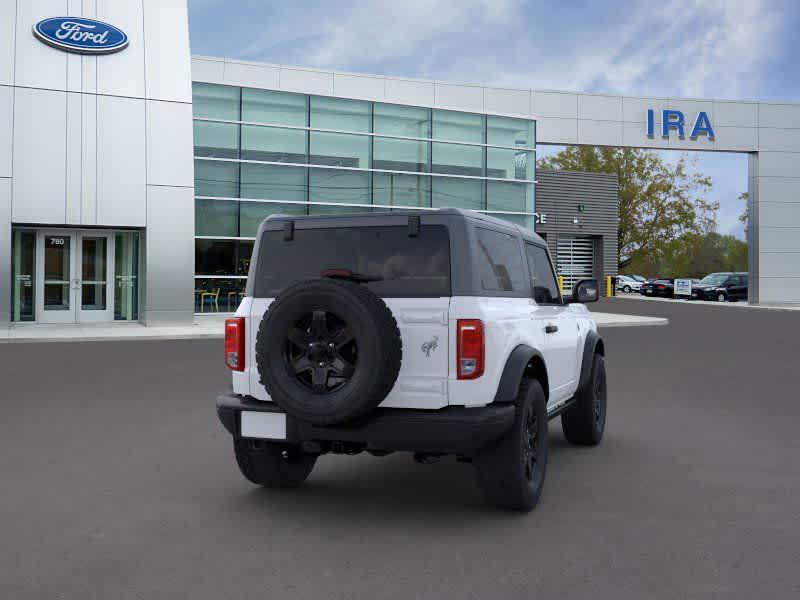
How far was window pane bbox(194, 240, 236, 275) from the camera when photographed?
1062 inches

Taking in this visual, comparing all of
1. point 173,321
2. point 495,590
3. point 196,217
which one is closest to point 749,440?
point 495,590

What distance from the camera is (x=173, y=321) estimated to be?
969 inches

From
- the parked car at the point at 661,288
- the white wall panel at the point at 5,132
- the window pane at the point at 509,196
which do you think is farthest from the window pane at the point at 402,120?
the parked car at the point at 661,288

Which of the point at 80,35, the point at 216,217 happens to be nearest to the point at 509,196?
the point at 216,217

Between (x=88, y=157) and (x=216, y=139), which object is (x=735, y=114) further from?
(x=88, y=157)

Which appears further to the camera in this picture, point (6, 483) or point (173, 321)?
point (173, 321)

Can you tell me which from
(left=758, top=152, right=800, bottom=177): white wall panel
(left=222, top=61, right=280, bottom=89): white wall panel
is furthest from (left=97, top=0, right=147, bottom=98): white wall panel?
(left=758, top=152, right=800, bottom=177): white wall panel

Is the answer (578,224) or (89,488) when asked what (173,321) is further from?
(578,224)

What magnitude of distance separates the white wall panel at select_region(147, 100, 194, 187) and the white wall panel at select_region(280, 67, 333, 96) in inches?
413

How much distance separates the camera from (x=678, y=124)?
40062mm

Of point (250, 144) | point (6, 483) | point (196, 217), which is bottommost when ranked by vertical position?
point (6, 483)

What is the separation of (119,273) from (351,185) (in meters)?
8.55

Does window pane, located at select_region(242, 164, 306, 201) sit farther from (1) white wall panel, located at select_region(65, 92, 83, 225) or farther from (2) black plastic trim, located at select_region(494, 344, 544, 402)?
(2) black plastic trim, located at select_region(494, 344, 544, 402)

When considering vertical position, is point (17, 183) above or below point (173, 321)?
above
